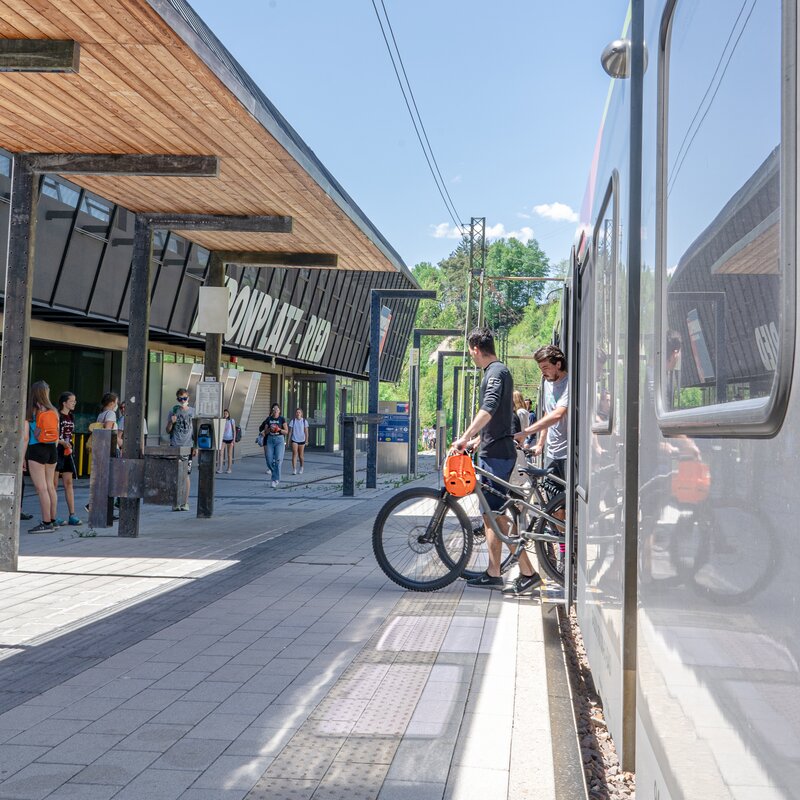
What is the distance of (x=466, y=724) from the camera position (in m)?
4.41

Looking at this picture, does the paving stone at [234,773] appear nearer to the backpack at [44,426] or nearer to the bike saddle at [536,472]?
the bike saddle at [536,472]

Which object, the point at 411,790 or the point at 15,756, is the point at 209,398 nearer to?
the point at 15,756

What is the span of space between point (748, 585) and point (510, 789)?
2.40 metres

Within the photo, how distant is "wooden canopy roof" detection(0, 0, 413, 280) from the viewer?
6105mm

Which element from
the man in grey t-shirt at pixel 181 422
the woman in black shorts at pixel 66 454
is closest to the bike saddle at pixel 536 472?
the woman in black shorts at pixel 66 454

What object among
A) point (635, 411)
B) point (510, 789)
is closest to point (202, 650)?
point (510, 789)

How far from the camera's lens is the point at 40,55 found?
6430 millimetres

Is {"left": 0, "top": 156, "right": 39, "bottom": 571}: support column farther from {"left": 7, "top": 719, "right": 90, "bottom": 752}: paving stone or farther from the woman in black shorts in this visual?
{"left": 7, "top": 719, "right": 90, "bottom": 752}: paving stone

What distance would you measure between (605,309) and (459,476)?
3311 mm

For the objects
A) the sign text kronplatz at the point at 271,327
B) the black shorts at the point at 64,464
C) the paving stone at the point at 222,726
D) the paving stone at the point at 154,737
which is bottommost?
the paving stone at the point at 154,737

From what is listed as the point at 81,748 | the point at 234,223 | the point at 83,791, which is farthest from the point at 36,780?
the point at 234,223

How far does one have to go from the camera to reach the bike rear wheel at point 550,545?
288 inches

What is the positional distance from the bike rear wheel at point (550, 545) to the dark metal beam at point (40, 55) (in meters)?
4.29

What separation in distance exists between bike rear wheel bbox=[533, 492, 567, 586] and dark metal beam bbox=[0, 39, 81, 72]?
169 inches
